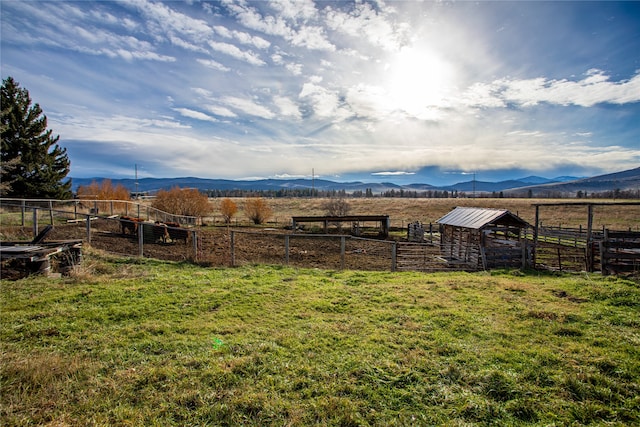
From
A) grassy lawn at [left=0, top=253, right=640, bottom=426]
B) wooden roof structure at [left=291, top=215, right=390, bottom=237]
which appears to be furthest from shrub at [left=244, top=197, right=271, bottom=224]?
grassy lawn at [left=0, top=253, right=640, bottom=426]

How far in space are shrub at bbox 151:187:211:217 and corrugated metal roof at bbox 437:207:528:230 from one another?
29.9 metres

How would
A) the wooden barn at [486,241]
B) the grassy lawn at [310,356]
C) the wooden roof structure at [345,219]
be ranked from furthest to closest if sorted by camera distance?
the wooden roof structure at [345,219] → the wooden barn at [486,241] → the grassy lawn at [310,356]

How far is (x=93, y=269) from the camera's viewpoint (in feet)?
32.2

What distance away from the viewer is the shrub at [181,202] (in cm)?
3634

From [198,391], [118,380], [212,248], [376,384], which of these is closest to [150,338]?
[118,380]

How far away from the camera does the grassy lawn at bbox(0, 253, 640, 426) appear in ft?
11.3

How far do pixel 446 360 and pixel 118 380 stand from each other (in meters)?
4.61

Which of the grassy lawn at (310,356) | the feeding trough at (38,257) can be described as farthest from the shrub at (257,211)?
the grassy lawn at (310,356)

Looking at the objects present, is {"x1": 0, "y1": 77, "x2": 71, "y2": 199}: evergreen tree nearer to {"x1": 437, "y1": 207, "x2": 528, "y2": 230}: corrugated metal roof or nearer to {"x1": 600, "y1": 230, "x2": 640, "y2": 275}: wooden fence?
{"x1": 437, "y1": 207, "x2": 528, "y2": 230}: corrugated metal roof

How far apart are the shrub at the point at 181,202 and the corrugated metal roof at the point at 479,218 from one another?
29.9 m

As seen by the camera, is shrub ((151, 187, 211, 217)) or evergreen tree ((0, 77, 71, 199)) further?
shrub ((151, 187, 211, 217))

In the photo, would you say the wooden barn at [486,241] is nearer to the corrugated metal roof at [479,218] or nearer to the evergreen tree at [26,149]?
the corrugated metal roof at [479,218]

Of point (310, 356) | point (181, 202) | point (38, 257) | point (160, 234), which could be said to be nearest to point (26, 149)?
point (181, 202)

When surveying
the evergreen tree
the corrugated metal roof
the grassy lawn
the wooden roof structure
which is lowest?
the grassy lawn
